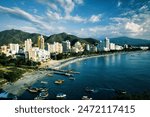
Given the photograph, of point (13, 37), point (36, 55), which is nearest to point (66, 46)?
point (36, 55)

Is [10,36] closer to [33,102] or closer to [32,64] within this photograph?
[32,64]

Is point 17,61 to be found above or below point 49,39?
below

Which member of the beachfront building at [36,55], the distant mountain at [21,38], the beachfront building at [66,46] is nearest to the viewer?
the beachfront building at [36,55]

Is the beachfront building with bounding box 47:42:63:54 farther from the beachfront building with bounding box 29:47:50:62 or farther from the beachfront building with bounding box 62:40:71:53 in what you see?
the beachfront building with bounding box 29:47:50:62

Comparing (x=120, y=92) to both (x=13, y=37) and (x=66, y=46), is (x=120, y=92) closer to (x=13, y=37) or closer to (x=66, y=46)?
(x=66, y=46)

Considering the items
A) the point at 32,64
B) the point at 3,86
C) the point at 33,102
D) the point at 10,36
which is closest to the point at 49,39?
the point at 10,36

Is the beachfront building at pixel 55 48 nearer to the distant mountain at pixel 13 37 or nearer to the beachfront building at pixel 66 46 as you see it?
the beachfront building at pixel 66 46

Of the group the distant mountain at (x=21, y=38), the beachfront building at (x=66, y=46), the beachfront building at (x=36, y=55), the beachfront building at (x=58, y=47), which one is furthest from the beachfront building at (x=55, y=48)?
the distant mountain at (x=21, y=38)

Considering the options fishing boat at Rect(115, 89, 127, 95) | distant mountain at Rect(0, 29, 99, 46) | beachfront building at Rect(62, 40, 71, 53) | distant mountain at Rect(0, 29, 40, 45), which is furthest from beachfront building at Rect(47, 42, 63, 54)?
fishing boat at Rect(115, 89, 127, 95)

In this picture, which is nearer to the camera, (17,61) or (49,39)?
(17,61)

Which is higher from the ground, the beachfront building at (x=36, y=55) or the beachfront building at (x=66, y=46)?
the beachfront building at (x=66, y=46)

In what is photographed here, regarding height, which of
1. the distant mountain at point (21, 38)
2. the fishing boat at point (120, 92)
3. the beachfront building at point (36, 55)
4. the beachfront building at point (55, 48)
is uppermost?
the distant mountain at point (21, 38)
